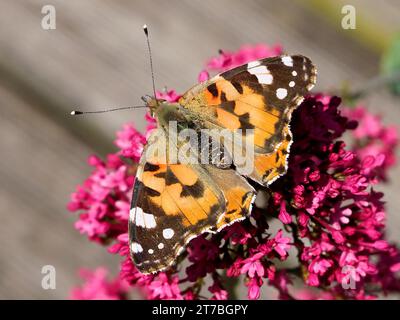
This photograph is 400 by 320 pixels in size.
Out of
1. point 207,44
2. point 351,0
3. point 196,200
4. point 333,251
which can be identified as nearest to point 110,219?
point 196,200

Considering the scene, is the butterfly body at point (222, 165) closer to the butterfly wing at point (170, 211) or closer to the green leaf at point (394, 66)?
the butterfly wing at point (170, 211)

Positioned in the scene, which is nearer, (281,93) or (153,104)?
(281,93)

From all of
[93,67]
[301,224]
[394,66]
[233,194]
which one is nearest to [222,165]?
[233,194]

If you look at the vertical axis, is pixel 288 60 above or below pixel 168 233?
above

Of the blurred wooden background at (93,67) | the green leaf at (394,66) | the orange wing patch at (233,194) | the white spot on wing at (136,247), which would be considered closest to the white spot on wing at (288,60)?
the orange wing patch at (233,194)

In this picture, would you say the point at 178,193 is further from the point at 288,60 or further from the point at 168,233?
the point at 288,60

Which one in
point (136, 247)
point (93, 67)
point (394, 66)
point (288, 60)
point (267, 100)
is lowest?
point (136, 247)
